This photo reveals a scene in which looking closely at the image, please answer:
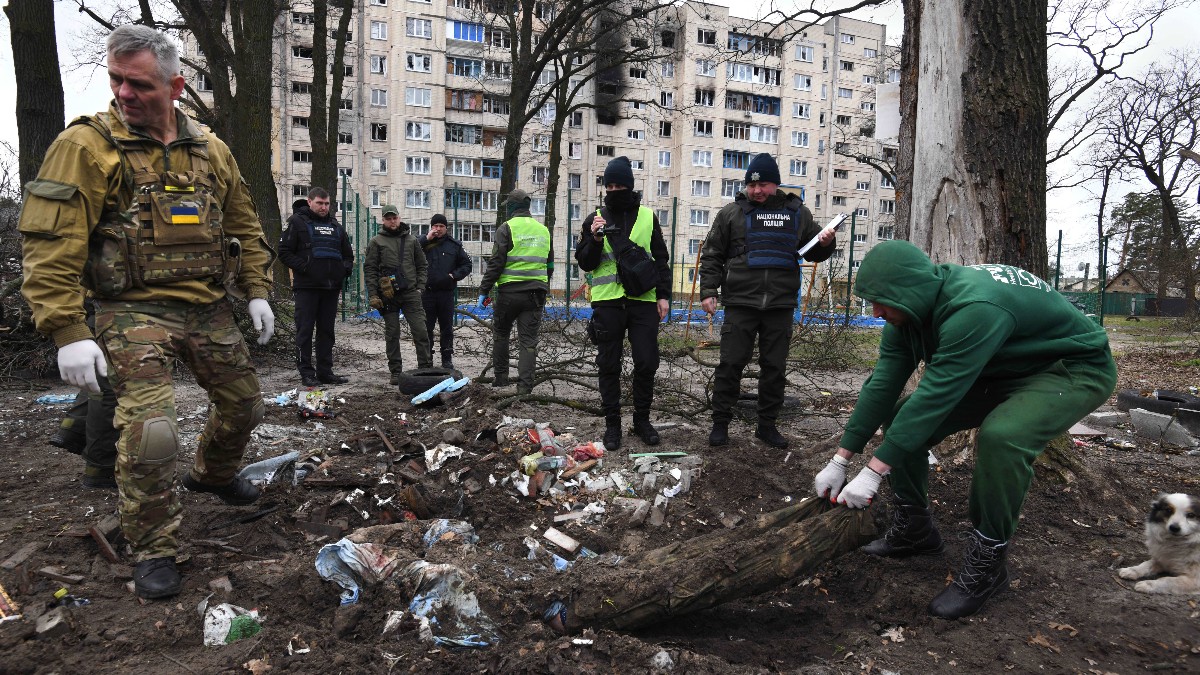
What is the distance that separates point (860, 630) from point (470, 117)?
143ft

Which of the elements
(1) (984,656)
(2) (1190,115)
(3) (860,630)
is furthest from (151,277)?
(2) (1190,115)

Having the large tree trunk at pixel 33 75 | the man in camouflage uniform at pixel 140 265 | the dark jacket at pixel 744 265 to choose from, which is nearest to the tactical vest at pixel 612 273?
the dark jacket at pixel 744 265

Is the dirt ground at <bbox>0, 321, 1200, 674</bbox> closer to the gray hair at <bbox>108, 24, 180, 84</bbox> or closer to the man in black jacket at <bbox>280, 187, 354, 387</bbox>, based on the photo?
the gray hair at <bbox>108, 24, 180, 84</bbox>

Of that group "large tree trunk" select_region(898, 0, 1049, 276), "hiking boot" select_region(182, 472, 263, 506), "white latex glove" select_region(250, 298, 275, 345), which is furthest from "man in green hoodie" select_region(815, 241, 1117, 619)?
"hiking boot" select_region(182, 472, 263, 506)

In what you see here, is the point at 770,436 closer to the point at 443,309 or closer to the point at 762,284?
the point at 762,284

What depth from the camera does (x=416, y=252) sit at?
309 inches

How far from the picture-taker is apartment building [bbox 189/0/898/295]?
40.2 metres

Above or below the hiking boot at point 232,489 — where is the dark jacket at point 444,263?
above

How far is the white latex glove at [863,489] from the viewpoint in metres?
2.76

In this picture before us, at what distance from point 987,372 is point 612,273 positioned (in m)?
2.52

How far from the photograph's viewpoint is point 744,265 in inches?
185

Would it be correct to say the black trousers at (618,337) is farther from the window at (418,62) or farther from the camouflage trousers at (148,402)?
the window at (418,62)

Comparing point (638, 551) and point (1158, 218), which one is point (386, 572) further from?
point (1158, 218)

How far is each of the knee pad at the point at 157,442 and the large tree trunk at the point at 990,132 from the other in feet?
13.4
